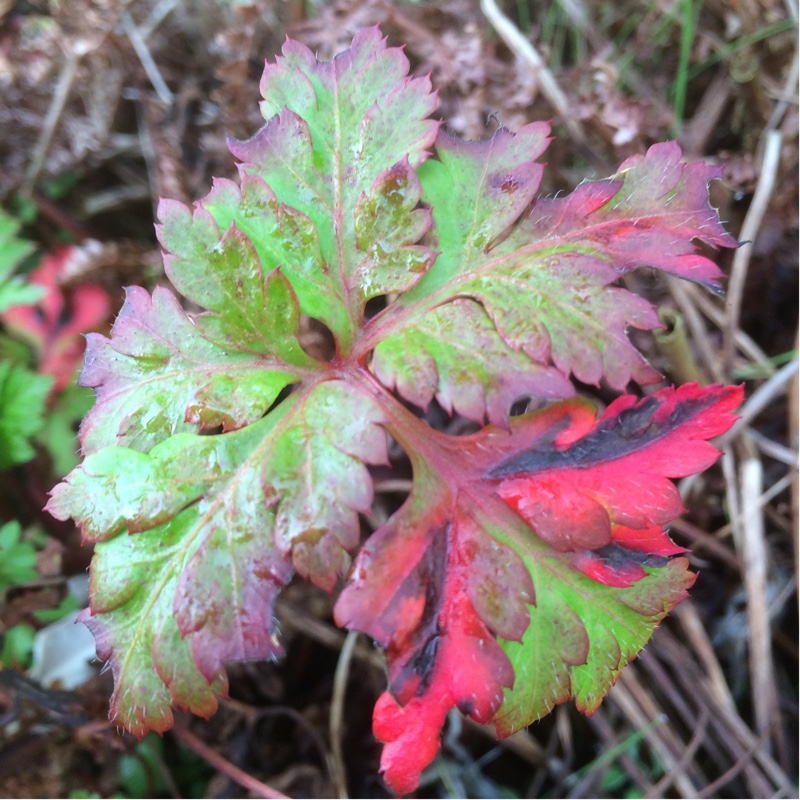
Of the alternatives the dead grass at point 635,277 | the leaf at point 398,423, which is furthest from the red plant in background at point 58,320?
the leaf at point 398,423

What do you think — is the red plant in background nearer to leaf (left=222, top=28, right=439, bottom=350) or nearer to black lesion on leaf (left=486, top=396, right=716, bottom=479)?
leaf (left=222, top=28, right=439, bottom=350)

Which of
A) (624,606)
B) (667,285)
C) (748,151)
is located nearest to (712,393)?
(624,606)

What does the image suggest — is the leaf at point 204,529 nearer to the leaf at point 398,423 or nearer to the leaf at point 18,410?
the leaf at point 398,423

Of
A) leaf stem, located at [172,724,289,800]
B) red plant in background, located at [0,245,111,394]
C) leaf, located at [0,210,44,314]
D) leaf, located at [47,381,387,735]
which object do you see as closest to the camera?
leaf, located at [47,381,387,735]

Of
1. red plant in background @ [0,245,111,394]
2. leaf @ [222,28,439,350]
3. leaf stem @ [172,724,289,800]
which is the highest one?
red plant in background @ [0,245,111,394]

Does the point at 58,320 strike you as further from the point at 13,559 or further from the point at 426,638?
the point at 426,638

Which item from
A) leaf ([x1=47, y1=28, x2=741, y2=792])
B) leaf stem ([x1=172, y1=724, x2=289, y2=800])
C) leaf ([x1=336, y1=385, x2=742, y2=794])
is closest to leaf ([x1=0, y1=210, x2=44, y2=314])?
leaf ([x1=47, y1=28, x2=741, y2=792])

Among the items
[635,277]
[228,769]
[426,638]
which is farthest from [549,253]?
[228,769]
